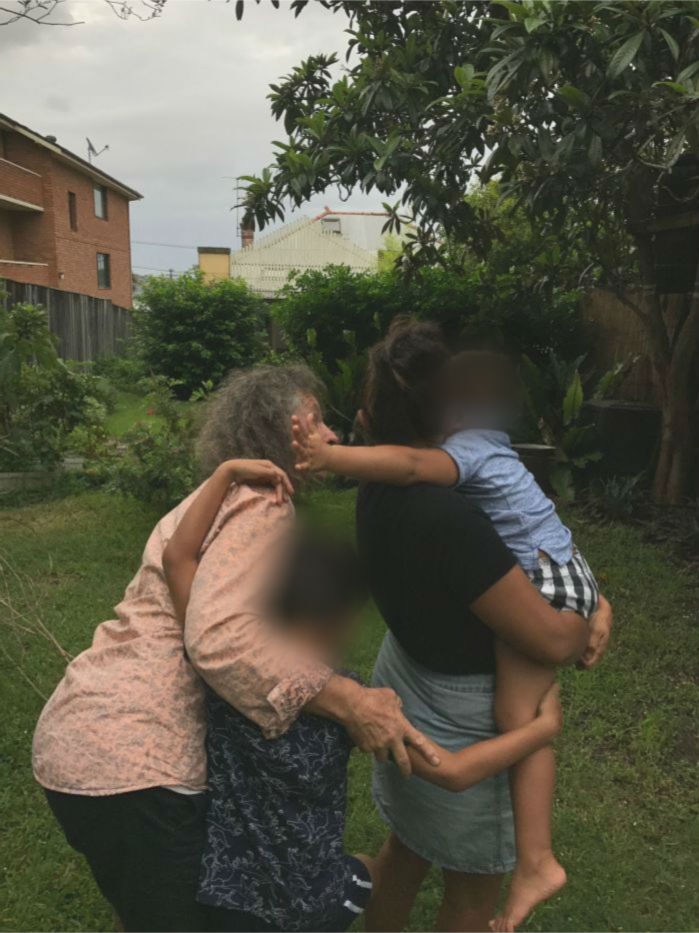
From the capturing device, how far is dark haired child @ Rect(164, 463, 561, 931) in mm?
1521

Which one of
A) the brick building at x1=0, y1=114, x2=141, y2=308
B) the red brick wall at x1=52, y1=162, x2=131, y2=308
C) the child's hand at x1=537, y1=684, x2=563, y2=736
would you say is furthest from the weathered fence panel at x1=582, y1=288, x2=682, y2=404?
the red brick wall at x1=52, y1=162, x2=131, y2=308

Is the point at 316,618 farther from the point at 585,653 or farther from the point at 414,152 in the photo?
the point at 414,152

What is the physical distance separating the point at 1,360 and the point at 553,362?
5.06 meters

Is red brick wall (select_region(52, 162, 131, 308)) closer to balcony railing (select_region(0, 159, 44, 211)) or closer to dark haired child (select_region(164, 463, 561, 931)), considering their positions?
balcony railing (select_region(0, 159, 44, 211))

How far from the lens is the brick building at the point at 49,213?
26469mm

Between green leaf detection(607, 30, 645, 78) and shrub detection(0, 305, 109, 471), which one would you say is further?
shrub detection(0, 305, 109, 471)

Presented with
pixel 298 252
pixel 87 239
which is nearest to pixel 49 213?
pixel 87 239

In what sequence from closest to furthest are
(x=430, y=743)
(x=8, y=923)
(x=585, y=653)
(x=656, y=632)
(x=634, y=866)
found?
(x=430, y=743) → (x=585, y=653) → (x=8, y=923) → (x=634, y=866) → (x=656, y=632)

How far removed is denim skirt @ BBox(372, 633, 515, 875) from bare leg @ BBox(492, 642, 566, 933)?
0.16ft

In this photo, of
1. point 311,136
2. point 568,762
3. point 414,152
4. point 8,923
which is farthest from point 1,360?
point 568,762

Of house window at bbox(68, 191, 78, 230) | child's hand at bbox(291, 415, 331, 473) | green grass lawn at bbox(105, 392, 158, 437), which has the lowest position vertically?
green grass lawn at bbox(105, 392, 158, 437)

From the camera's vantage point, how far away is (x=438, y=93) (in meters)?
5.35

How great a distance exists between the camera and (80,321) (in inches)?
725

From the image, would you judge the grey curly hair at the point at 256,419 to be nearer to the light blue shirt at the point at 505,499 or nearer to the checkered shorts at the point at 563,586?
the light blue shirt at the point at 505,499
